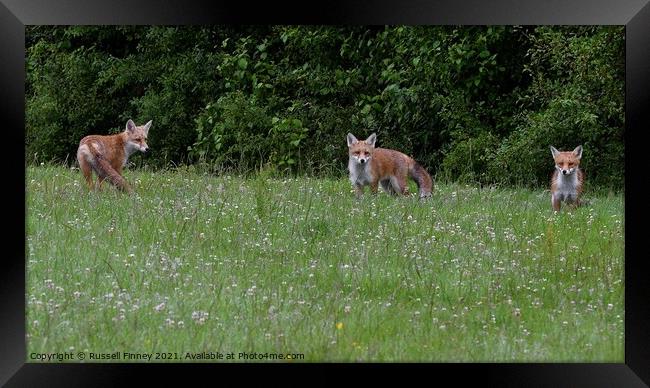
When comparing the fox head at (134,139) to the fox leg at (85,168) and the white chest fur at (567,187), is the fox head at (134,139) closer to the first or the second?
the fox leg at (85,168)

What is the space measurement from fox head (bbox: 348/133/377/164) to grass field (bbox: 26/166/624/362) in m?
1.76

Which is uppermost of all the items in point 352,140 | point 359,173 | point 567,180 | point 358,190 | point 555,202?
point 352,140

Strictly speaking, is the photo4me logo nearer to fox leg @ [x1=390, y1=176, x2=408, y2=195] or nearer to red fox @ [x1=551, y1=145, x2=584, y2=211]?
red fox @ [x1=551, y1=145, x2=584, y2=211]

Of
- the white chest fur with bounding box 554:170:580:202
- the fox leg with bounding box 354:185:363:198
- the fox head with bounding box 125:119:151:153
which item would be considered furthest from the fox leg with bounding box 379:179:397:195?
the fox head with bounding box 125:119:151:153

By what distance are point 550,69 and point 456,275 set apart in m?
7.39

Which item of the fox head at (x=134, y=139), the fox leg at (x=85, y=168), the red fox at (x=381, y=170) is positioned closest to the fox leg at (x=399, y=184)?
the red fox at (x=381, y=170)

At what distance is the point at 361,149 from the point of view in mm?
12656

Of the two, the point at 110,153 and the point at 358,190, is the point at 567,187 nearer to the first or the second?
the point at 358,190

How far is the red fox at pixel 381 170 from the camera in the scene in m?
12.5

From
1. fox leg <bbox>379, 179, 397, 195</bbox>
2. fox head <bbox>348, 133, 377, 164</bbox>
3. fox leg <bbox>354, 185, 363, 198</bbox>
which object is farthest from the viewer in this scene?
fox leg <bbox>379, 179, 397, 195</bbox>

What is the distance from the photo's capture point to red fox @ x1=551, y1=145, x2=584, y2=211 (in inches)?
444

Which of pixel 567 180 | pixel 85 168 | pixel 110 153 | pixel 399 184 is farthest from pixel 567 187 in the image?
pixel 85 168
